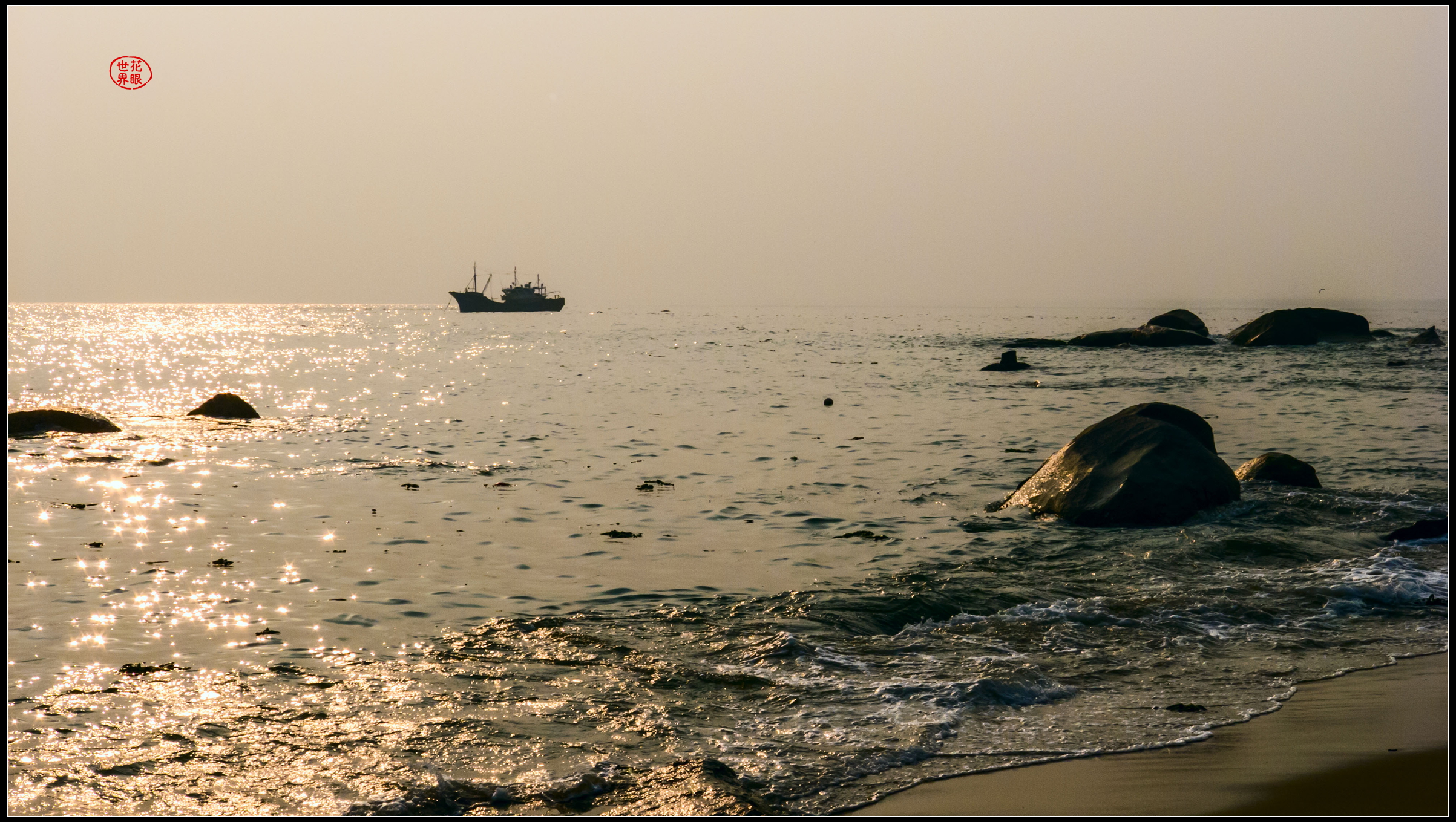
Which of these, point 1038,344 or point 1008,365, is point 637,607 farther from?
point 1038,344

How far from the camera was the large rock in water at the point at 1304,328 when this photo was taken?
55.3m

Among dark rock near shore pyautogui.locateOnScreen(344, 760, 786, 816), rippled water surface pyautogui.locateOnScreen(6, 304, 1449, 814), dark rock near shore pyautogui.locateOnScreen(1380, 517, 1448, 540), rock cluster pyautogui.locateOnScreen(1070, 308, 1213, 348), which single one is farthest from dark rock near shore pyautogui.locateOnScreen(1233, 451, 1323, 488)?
rock cluster pyautogui.locateOnScreen(1070, 308, 1213, 348)

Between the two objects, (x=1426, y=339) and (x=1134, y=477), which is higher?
(x=1426, y=339)

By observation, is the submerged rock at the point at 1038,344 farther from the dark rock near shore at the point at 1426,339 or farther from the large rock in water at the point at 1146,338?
the dark rock near shore at the point at 1426,339

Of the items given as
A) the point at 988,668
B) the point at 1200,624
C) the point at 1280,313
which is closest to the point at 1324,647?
the point at 1200,624

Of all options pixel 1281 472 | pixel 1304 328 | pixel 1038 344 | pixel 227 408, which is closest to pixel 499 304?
pixel 1038 344

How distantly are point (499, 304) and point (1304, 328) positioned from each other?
4992 inches

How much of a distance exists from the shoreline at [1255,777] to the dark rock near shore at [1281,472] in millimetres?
8397

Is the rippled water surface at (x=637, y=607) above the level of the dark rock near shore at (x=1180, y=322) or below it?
below

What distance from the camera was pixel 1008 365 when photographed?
138 ft

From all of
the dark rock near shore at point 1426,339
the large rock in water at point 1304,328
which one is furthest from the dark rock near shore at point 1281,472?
the dark rock near shore at point 1426,339

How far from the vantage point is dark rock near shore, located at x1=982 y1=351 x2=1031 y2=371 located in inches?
1650

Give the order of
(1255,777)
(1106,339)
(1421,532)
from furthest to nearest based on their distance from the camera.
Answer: (1106,339)
(1421,532)
(1255,777)

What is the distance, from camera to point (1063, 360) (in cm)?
4800
